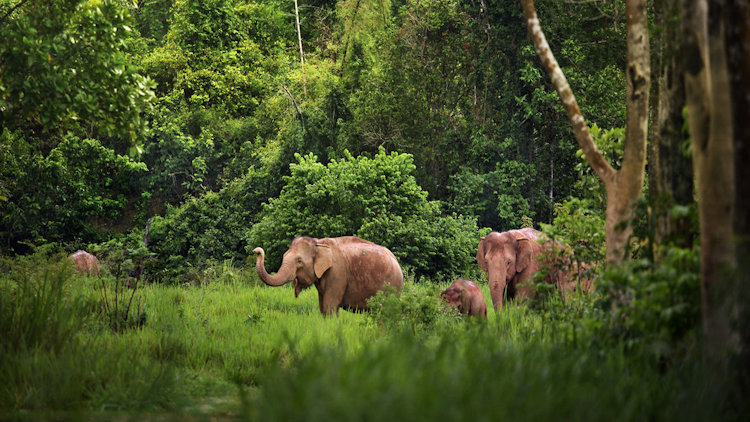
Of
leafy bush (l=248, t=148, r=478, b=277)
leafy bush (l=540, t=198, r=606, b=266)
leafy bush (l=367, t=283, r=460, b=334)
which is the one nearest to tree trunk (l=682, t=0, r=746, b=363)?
leafy bush (l=540, t=198, r=606, b=266)

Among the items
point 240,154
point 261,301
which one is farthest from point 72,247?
point 261,301

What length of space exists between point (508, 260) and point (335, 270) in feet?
9.00

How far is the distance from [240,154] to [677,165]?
20.5 meters

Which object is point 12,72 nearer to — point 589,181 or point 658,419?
point 589,181

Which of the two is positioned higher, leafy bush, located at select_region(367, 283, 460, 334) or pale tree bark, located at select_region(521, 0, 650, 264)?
pale tree bark, located at select_region(521, 0, 650, 264)

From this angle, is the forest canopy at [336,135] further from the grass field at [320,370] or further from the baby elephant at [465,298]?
the grass field at [320,370]

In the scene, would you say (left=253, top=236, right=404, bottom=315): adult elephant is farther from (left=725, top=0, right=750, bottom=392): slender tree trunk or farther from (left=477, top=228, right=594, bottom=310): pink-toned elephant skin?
(left=725, top=0, right=750, bottom=392): slender tree trunk

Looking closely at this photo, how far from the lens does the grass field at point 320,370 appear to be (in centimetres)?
277

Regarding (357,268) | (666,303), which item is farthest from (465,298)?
(666,303)

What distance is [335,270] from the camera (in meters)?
10.5

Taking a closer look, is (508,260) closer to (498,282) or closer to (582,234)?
(498,282)

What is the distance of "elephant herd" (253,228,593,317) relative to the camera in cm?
1041

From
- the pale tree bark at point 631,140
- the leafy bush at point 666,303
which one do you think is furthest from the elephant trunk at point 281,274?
the leafy bush at point 666,303

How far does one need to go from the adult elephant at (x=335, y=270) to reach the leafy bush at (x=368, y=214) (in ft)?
13.0
